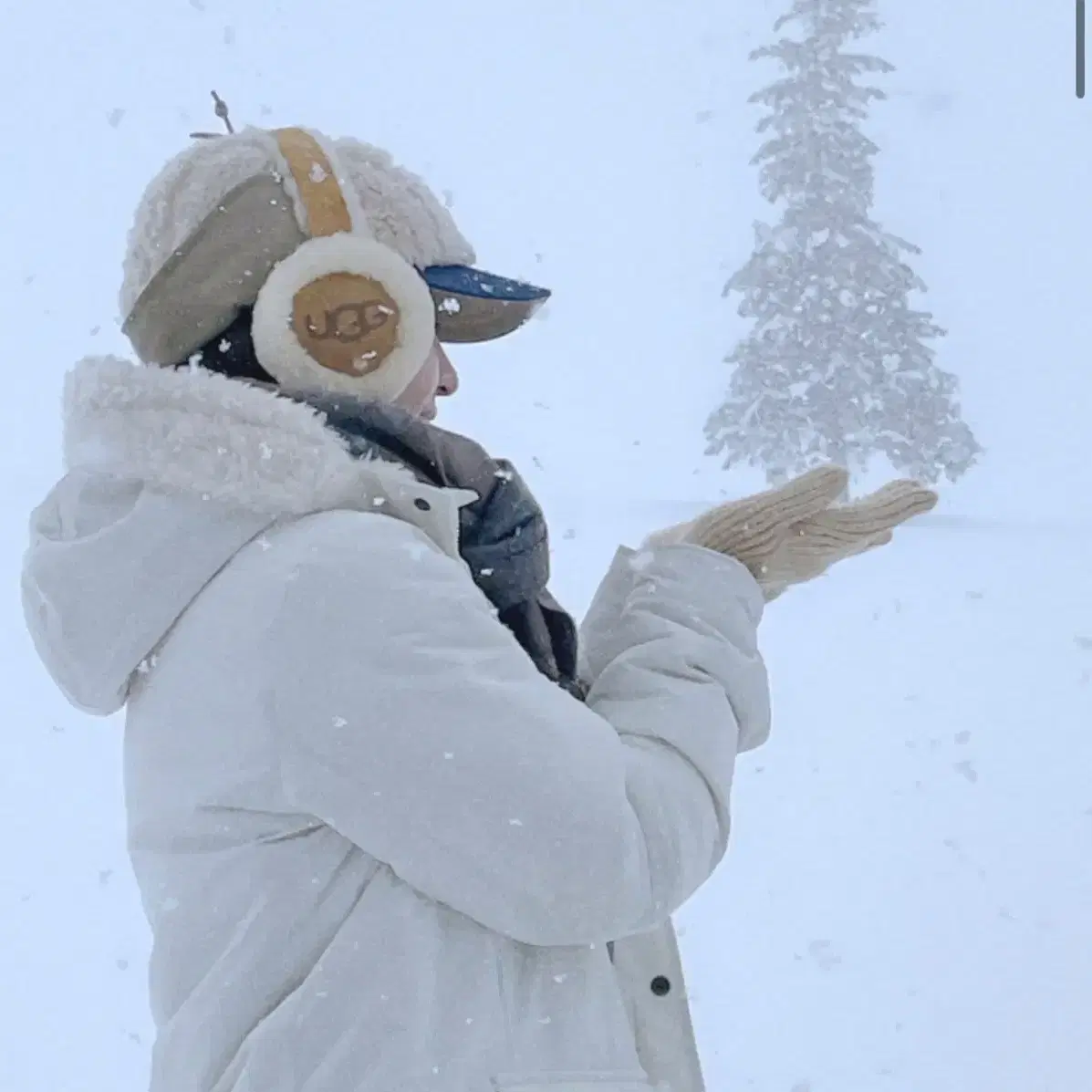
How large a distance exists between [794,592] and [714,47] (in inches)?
539

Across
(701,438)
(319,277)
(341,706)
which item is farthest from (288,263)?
(701,438)

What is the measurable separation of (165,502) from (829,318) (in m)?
11.4

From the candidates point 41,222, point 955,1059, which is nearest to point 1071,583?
point 955,1059

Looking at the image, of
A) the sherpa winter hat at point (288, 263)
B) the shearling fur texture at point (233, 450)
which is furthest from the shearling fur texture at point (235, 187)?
the shearling fur texture at point (233, 450)

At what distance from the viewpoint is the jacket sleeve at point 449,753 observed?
87cm

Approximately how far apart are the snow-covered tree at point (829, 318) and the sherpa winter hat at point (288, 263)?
419 inches

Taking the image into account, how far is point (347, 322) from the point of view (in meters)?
1.09

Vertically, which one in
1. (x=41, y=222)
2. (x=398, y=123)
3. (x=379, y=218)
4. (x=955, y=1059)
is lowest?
(x=955, y=1059)

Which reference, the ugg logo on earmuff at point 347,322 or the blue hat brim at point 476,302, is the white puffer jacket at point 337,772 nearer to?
the ugg logo on earmuff at point 347,322

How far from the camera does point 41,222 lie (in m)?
12.4

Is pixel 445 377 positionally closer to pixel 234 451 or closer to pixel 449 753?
pixel 234 451

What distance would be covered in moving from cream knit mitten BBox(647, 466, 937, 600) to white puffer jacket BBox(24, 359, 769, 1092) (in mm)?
214

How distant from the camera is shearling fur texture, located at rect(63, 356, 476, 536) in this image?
0.93 metres

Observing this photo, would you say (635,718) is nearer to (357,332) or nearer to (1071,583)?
(357,332)
